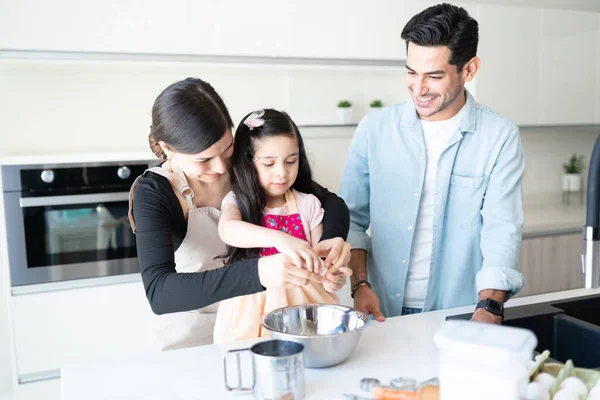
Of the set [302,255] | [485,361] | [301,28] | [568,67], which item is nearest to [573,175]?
[568,67]

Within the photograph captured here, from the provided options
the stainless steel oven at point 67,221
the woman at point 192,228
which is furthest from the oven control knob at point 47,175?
the woman at point 192,228

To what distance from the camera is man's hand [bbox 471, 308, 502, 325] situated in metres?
1.35

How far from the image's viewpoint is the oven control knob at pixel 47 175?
2.53m

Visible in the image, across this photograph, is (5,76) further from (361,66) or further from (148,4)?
(361,66)

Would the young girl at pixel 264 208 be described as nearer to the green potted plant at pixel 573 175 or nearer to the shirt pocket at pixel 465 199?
the shirt pocket at pixel 465 199

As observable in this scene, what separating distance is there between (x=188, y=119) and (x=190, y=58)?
1.58m

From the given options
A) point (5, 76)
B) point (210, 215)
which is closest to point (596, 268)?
point (210, 215)

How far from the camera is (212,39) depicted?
9.29ft

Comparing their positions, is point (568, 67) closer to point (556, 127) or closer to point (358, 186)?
point (556, 127)

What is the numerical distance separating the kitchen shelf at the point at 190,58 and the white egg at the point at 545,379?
2.28 m

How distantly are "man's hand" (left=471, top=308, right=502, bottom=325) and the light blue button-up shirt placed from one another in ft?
0.82

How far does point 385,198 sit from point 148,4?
159 cm

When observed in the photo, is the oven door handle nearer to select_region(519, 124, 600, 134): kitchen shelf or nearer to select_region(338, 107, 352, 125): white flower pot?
select_region(338, 107, 352, 125): white flower pot

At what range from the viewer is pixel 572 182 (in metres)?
3.97
